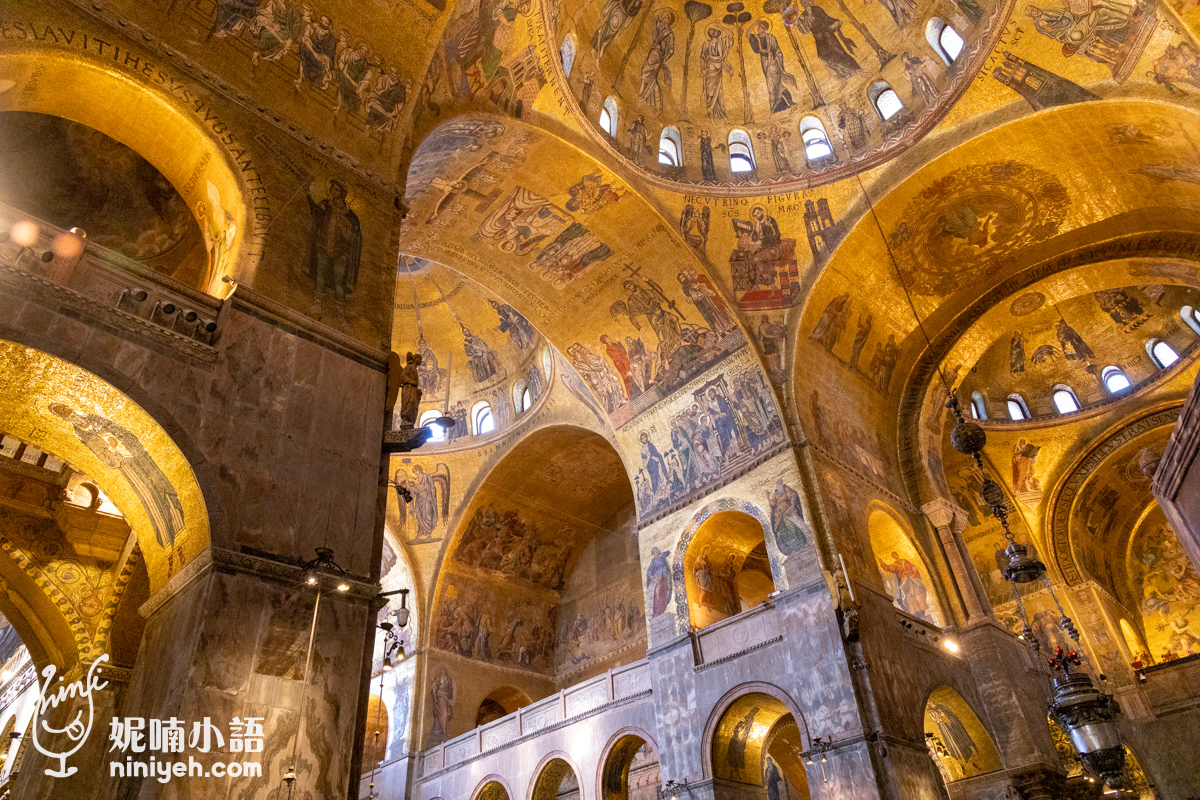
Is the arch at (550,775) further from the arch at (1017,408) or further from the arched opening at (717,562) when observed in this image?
the arch at (1017,408)

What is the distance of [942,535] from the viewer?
16.0 metres

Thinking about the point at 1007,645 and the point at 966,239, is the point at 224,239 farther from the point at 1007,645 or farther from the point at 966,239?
the point at 1007,645

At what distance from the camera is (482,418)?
2089 centimetres

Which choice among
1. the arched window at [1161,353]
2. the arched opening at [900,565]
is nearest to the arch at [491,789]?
the arched opening at [900,565]

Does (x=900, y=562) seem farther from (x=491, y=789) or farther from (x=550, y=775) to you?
(x=491, y=789)

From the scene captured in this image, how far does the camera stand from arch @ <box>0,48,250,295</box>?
763 centimetres

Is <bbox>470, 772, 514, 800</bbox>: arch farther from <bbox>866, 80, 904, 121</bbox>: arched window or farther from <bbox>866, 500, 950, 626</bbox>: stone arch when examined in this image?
<bbox>866, 80, 904, 121</bbox>: arched window

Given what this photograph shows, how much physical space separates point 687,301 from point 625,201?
7.88 feet

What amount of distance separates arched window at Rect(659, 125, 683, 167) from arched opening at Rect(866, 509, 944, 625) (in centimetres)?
814

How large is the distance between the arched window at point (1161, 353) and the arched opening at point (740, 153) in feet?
38.2

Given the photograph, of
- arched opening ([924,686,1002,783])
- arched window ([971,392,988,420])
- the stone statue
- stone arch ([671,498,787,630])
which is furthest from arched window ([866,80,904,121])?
the stone statue

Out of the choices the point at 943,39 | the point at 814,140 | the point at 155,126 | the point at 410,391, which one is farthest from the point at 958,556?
the point at 155,126

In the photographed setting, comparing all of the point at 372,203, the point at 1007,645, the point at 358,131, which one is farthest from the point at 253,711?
the point at 1007,645

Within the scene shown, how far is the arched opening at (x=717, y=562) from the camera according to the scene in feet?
48.7
